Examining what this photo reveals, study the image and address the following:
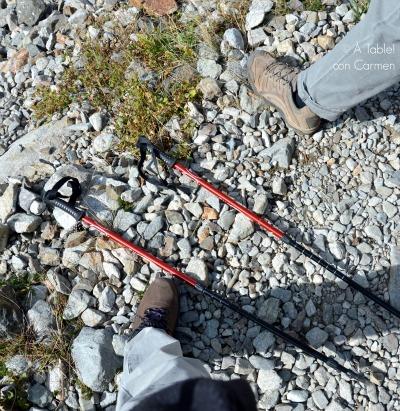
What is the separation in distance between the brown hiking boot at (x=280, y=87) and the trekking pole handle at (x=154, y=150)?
1.04 meters

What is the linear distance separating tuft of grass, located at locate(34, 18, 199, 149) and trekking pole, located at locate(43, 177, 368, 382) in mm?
876

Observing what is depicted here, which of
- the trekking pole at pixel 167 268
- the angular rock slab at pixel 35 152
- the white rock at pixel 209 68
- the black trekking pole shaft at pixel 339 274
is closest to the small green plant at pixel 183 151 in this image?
the white rock at pixel 209 68

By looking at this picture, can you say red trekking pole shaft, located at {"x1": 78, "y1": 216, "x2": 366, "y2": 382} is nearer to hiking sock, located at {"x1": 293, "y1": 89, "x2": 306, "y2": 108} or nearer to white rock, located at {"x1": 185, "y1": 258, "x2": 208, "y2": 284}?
white rock, located at {"x1": 185, "y1": 258, "x2": 208, "y2": 284}

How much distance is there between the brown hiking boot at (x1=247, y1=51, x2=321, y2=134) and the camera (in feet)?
16.1

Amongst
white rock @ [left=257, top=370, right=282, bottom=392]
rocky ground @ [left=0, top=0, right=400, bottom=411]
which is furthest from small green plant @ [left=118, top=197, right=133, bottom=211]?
white rock @ [left=257, top=370, right=282, bottom=392]

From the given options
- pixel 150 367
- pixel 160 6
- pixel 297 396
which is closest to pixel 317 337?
pixel 297 396

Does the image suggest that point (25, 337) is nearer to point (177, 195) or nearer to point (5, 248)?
point (5, 248)

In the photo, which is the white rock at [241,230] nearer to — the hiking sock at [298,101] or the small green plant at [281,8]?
the hiking sock at [298,101]

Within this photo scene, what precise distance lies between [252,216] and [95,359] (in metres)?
1.59

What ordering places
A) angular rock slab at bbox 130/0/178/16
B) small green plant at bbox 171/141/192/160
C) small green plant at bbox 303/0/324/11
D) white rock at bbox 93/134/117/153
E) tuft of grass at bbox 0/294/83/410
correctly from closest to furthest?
tuft of grass at bbox 0/294/83/410 < small green plant at bbox 171/141/192/160 < white rock at bbox 93/134/117/153 < small green plant at bbox 303/0/324/11 < angular rock slab at bbox 130/0/178/16

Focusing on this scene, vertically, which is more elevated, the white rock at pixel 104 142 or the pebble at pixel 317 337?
the white rock at pixel 104 142

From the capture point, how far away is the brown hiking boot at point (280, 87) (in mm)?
4910

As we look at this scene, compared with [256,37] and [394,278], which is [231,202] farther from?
[256,37]

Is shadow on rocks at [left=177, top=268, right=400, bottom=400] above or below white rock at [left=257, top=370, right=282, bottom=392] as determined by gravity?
above
